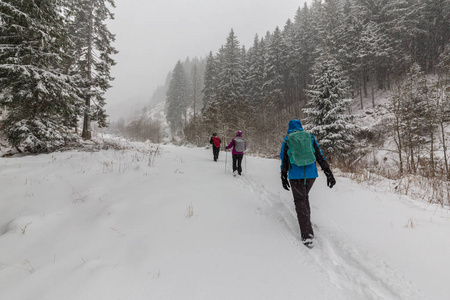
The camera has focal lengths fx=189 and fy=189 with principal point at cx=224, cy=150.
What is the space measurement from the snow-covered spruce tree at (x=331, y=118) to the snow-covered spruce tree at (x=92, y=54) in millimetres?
16612

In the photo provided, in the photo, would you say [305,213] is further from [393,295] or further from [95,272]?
[95,272]

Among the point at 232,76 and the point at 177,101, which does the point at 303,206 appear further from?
the point at 177,101

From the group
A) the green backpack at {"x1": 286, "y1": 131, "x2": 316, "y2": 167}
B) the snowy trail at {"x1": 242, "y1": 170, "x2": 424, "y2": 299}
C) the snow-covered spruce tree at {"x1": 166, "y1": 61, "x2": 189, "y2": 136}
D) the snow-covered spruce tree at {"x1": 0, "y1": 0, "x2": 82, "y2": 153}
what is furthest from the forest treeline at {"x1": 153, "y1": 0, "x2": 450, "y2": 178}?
the snow-covered spruce tree at {"x1": 0, "y1": 0, "x2": 82, "y2": 153}

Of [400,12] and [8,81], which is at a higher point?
[400,12]

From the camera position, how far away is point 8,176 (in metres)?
5.00

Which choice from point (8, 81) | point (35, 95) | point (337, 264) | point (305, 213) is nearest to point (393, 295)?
point (337, 264)

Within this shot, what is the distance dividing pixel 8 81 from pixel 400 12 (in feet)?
150

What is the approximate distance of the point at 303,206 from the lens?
3213mm

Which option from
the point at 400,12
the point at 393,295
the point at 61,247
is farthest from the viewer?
the point at 400,12

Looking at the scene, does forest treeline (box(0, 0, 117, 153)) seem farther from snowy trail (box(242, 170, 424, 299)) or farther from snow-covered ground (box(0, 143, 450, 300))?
snowy trail (box(242, 170, 424, 299))

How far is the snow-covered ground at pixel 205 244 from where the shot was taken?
6.83ft

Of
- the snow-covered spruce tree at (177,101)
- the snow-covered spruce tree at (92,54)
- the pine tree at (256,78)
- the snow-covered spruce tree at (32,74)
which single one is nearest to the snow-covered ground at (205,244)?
the snow-covered spruce tree at (32,74)

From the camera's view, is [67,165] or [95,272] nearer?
[95,272]

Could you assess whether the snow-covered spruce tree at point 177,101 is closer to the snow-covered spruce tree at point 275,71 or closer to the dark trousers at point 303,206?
the snow-covered spruce tree at point 275,71
